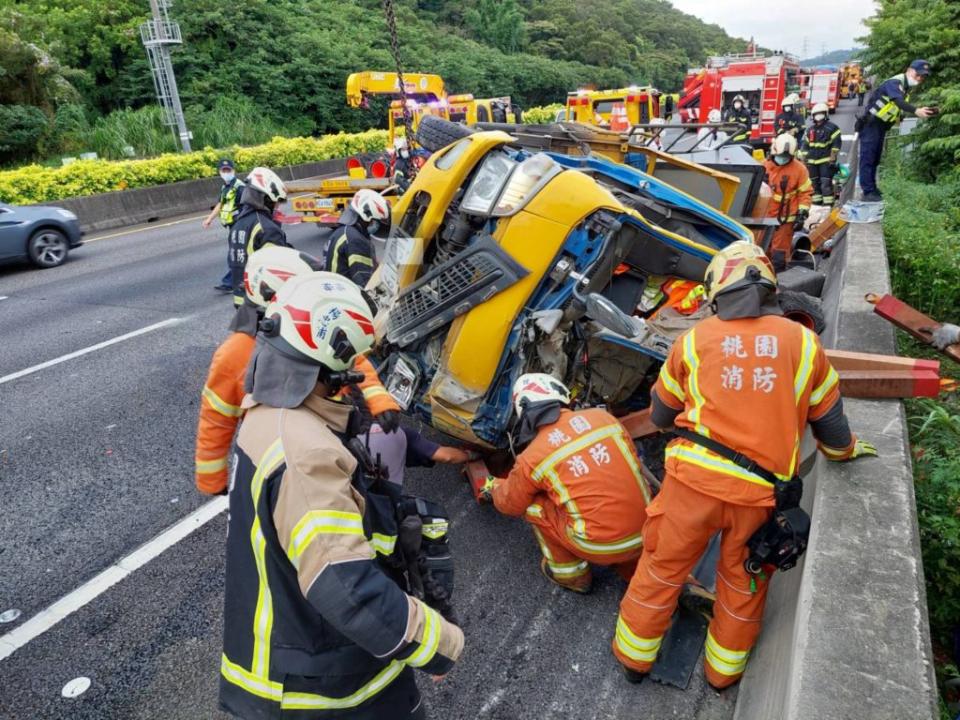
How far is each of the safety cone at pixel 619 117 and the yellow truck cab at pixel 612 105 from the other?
0.47ft

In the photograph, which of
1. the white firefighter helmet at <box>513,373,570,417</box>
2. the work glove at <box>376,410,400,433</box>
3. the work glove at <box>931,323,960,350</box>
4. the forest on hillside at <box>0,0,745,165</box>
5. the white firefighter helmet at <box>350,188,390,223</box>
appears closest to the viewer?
the work glove at <box>376,410,400,433</box>

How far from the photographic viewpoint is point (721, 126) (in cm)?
623

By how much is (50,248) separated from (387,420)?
9.57 metres

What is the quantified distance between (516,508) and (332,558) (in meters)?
1.78

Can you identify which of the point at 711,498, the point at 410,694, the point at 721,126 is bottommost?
the point at 410,694

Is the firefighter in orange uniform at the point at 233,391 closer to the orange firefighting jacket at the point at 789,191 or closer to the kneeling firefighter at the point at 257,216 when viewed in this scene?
the kneeling firefighter at the point at 257,216

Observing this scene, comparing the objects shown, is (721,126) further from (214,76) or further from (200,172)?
(214,76)

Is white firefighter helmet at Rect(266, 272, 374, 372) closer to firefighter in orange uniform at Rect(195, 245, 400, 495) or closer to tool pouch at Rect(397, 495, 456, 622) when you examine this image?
tool pouch at Rect(397, 495, 456, 622)

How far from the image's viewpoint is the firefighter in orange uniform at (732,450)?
7.88 feet

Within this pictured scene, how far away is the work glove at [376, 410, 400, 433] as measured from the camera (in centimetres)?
290

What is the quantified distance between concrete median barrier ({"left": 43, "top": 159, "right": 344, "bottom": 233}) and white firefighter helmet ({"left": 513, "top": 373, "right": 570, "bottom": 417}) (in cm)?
1291

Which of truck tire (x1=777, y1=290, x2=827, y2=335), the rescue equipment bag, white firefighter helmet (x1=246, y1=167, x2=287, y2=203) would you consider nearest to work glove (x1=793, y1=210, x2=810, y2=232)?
truck tire (x1=777, y1=290, x2=827, y2=335)

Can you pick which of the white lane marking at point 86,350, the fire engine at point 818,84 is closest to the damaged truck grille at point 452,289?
the white lane marking at point 86,350

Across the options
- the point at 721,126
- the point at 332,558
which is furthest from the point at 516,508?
the point at 721,126
